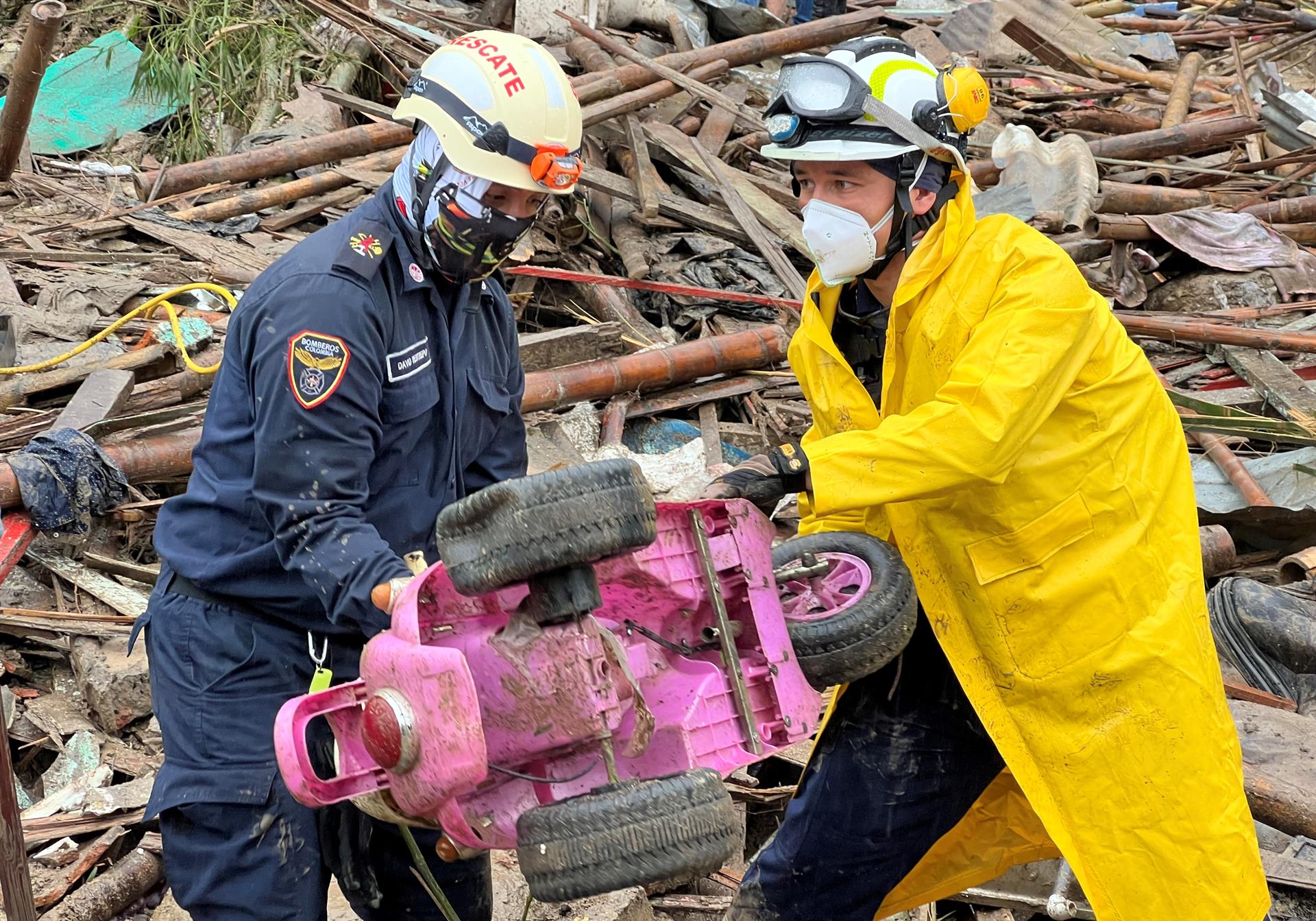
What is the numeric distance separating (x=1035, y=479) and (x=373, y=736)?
162cm

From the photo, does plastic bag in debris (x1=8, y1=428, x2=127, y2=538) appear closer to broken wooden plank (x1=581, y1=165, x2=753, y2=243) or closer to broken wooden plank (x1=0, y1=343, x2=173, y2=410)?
broken wooden plank (x1=0, y1=343, x2=173, y2=410)

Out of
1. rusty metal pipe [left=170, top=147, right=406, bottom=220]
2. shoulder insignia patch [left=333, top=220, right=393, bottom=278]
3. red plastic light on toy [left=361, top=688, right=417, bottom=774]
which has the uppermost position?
shoulder insignia patch [left=333, top=220, right=393, bottom=278]

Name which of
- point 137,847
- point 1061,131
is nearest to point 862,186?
point 137,847

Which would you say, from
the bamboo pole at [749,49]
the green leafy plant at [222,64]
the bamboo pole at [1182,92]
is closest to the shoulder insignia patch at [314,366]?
the bamboo pole at [749,49]

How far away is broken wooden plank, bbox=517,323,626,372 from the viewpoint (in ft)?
22.7

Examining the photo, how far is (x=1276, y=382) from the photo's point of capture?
7.34 meters

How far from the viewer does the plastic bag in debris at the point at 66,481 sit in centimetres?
479

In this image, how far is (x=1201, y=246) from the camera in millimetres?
8859

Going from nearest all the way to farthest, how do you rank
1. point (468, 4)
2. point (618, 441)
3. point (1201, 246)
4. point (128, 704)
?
point (128, 704), point (618, 441), point (1201, 246), point (468, 4)

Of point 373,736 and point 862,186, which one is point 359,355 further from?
point 862,186

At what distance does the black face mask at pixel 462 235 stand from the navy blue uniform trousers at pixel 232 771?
37.5 inches

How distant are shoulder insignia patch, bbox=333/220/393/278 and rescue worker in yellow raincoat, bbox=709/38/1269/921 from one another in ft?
3.21

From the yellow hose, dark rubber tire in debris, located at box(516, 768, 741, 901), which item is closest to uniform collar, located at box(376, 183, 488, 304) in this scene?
dark rubber tire in debris, located at box(516, 768, 741, 901)

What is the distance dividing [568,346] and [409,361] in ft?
13.7
